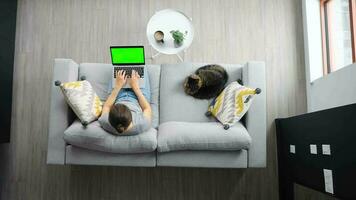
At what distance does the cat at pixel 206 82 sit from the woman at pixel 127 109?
35cm

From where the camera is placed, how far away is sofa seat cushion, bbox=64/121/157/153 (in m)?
2.14

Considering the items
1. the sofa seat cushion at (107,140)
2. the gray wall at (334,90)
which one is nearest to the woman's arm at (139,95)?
the sofa seat cushion at (107,140)

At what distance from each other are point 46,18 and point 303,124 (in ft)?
8.30

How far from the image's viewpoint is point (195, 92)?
2.56 m

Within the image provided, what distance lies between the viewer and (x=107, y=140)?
7.04ft

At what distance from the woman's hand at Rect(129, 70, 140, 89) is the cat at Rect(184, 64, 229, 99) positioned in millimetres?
390

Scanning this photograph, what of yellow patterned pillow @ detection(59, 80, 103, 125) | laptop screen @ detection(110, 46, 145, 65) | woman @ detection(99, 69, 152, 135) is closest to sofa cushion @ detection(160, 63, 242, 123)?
woman @ detection(99, 69, 152, 135)

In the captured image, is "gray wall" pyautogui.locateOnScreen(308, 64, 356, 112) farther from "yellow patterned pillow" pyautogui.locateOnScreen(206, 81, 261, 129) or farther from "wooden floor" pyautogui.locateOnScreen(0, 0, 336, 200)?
"yellow patterned pillow" pyautogui.locateOnScreen(206, 81, 261, 129)

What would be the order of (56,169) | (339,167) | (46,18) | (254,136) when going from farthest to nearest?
(46,18)
(56,169)
(254,136)
(339,167)

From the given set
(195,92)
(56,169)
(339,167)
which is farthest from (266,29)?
(56,169)

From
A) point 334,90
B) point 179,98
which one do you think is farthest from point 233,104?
point 334,90

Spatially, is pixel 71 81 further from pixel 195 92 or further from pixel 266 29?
pixel 266 29

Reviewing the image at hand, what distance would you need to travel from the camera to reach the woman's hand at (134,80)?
246 centimetres

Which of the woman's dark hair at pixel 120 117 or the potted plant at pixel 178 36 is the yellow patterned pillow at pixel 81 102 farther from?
the potted plant at pixel 178 36
